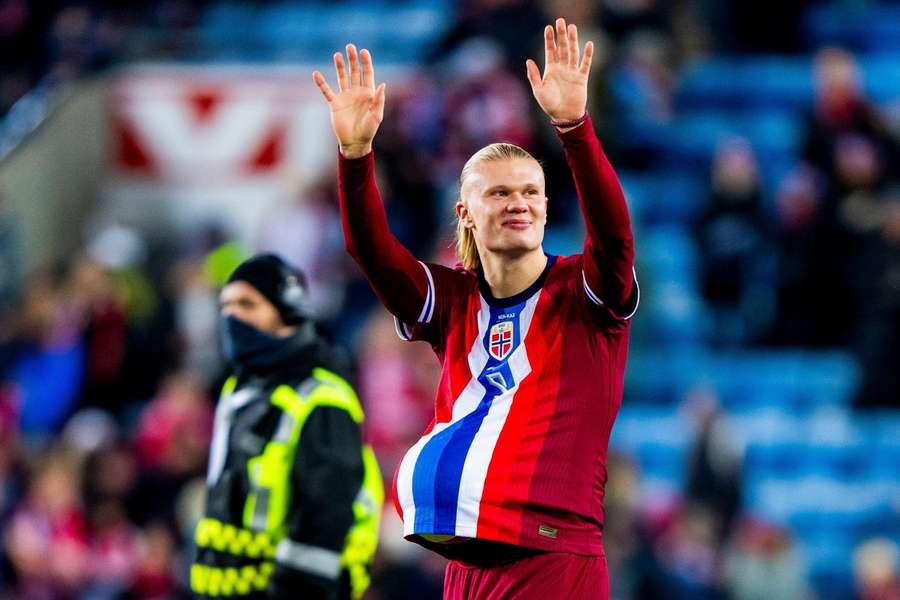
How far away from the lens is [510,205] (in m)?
4.22

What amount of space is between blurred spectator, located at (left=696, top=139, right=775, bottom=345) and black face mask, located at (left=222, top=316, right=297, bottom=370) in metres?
6.32

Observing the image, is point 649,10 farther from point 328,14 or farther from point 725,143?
point 328,14

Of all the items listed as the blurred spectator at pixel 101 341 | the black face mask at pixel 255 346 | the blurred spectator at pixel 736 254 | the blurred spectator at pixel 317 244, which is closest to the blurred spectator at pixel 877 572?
the blurred spectator at pixel 736 254

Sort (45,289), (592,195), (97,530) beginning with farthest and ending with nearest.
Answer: (45,289) → (97,530) → (592,195)

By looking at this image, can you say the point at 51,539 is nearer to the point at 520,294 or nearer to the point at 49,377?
the point at 49,377

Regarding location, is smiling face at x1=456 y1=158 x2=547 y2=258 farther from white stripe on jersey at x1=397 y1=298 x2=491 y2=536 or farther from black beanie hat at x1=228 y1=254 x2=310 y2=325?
black beanie hat at x1=228 y1=254 x2=310 y2=325

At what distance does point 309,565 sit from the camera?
17.4ft

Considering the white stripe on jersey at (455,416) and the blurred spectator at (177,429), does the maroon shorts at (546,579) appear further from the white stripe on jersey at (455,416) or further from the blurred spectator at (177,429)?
the blurred spectator at (177,429)

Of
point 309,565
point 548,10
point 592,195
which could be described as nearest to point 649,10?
point 548,10

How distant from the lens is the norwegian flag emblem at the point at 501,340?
4270 millimetres

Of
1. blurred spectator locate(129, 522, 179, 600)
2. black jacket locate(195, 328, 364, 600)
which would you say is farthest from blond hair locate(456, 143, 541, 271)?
blurred spectator locate(129, 522, 179, 600)

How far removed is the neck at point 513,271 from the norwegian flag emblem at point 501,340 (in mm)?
88

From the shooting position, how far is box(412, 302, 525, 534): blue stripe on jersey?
4.15 m

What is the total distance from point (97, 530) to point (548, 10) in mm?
4854
